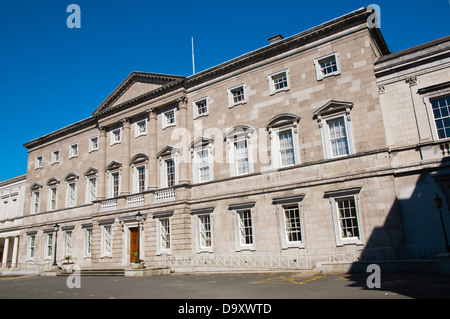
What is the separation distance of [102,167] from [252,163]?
1563cm

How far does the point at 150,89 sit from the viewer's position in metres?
31.2

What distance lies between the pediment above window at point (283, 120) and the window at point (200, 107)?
20.2ft

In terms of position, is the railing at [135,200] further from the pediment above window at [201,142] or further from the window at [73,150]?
the window at [73,150]

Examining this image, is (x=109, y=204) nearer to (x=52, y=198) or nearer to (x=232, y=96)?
(x=52, y=198)

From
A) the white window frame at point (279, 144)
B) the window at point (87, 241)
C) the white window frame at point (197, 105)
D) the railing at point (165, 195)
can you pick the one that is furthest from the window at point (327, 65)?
the window at point (87, 241)

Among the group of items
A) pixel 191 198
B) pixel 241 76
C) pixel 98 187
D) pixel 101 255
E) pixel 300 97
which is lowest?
pixel 101 255

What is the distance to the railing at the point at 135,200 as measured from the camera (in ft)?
97.1

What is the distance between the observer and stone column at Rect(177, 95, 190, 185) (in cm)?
2752

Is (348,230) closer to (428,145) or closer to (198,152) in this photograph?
(428,145)

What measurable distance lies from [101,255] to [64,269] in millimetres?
3488

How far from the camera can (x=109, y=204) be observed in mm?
31953

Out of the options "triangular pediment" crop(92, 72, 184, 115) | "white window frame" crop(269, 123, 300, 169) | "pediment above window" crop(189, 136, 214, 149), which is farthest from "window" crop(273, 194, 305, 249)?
"triangular pediment" crop(92, 72, 184, 115)

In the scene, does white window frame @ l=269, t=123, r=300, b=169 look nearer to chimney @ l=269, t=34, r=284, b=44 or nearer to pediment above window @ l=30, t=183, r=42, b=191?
chimney @ l=269, t=34, r=284, b=44
